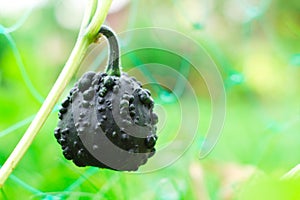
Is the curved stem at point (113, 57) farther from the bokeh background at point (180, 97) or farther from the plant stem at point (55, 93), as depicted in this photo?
the bokeh background at point (180, 97)

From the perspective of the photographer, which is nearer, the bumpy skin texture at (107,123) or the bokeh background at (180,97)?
the bumpy skin texture at (107,123)

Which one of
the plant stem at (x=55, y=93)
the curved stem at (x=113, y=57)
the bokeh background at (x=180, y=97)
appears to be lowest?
the plant stem at (x=55, y=93)

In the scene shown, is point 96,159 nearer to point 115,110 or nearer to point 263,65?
point 115,110

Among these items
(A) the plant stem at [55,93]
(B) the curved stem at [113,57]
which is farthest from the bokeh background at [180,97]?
(B) the curved stem at [113,57]

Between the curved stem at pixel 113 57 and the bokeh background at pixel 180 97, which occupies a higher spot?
the bokeh background at pixel 180 97

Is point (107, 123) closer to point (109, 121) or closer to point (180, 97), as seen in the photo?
point (109, 121)

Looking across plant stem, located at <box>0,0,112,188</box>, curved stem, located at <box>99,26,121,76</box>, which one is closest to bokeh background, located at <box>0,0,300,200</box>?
plant stem, located at <box>0,0,112,188</box>

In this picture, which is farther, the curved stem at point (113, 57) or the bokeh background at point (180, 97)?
the bokeh background at point (180, 97)

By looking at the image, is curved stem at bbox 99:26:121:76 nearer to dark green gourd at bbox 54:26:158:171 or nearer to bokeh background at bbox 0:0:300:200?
dark green gourd at bbox 54:26:158:171
